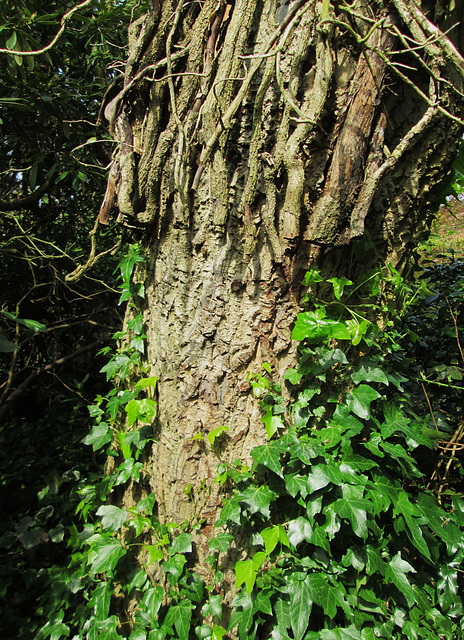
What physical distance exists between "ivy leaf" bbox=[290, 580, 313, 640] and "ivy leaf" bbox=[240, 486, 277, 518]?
27cm

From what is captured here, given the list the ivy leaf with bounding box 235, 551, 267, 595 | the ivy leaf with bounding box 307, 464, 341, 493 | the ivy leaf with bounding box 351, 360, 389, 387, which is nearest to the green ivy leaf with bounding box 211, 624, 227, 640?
the ivy leaf with bounding box 235, 551, 267, 595

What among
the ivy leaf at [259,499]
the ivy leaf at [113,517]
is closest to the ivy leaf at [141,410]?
the ivy leaf at [113,517]

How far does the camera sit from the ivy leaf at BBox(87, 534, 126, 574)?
4.77 ft

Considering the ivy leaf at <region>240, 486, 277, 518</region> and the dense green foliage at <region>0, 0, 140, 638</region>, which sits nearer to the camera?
the ivy leaf at <region>240, 486, 277, 518</region>

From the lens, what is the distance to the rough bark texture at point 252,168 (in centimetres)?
123

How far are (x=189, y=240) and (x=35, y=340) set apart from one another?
2.48 metres

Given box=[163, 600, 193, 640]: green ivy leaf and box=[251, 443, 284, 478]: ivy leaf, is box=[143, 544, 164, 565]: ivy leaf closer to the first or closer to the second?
box=[163, 600, 193, 640]: green ivy leaf

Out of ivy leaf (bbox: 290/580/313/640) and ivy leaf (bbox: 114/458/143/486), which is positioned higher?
ivy leaf (bbox: 114/458/143/486)

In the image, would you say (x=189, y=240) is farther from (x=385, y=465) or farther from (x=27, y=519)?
(x=27, y=519)

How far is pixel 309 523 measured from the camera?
131 centimetres

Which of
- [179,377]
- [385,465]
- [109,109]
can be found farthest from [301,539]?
[109,109]

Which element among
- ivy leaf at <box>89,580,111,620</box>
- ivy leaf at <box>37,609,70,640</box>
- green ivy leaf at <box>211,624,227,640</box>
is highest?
green ivy leaf at <box>211,624,227,640</box>

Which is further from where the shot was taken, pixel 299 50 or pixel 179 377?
pixel 179 377

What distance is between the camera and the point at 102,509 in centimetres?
154
